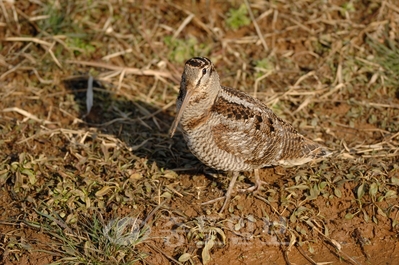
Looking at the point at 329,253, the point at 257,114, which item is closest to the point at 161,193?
the point at 257,114

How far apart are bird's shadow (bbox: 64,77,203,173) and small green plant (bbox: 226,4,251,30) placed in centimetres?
168

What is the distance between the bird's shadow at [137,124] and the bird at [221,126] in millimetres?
642

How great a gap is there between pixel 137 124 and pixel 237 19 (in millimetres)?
2125

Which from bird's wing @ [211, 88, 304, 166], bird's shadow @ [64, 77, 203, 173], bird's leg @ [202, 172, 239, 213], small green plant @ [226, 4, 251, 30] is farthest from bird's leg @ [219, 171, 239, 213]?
small green plant @ [226, 4, 251, 30]

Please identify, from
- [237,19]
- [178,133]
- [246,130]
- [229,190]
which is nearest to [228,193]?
[229,190]

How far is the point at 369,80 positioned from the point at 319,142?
1.23 meters

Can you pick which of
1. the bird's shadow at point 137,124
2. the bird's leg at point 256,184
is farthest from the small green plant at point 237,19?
the bird's leg at point 256,184

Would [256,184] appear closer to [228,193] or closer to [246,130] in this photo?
[228,193]

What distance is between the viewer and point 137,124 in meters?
6.39

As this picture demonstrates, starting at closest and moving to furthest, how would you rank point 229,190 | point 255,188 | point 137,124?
point 229,190, point 255,188, point 137,124

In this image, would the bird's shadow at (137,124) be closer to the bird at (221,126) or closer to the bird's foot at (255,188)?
the bird's foot at (255,188)

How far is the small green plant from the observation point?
7591mm

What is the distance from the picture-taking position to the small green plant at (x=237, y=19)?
299 inches

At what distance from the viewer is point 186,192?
5.45 metres
